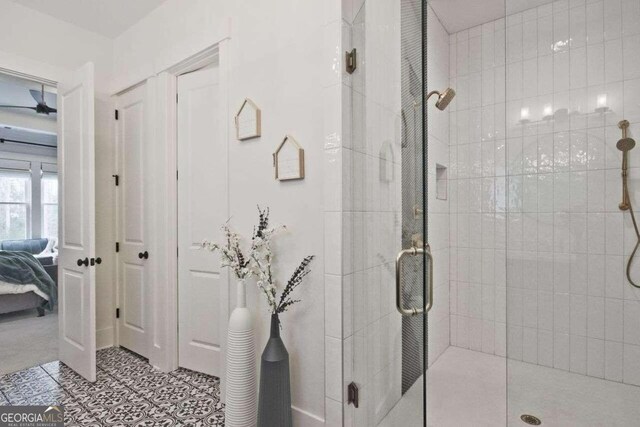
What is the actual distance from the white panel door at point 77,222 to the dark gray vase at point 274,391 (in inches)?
61.1

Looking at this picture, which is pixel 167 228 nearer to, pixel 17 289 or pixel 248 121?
pixel 248 121

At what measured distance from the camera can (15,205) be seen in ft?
20.8

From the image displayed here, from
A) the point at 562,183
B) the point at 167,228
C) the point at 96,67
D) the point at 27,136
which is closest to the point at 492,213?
the point at 562,183

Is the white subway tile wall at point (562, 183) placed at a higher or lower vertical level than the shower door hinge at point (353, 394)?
higher

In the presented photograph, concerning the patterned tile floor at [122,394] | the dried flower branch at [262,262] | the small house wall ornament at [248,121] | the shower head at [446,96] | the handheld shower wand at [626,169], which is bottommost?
the patterned tile floor at [122,394]

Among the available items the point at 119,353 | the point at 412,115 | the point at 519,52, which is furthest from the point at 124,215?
the point at 519,52

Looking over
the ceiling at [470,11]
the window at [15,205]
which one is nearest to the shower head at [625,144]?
the ceiling at [470,11]

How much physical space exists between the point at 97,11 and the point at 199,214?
6.35 feet

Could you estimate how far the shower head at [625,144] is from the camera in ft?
5.56

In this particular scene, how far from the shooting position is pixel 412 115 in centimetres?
126

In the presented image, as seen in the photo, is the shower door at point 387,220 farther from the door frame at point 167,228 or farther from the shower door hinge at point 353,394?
the door frame at point 167,228

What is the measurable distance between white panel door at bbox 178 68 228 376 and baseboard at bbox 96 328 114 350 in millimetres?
955

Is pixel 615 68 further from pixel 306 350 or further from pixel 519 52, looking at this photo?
pixel 306 350

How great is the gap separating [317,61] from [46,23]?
2.63 m
